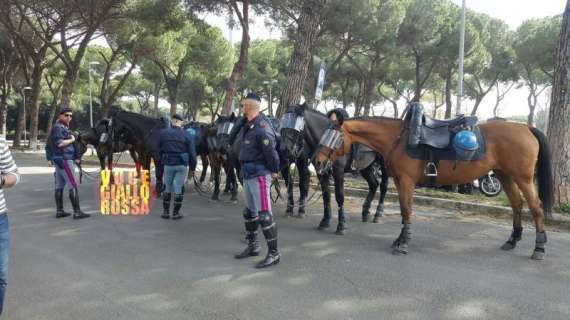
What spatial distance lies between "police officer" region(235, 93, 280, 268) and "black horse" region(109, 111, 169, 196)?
4.95m

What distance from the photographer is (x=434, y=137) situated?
530cm

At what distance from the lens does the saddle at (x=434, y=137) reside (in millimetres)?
5227

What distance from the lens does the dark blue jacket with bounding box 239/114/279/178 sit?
179 inches

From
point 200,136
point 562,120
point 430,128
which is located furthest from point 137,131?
point 562,120

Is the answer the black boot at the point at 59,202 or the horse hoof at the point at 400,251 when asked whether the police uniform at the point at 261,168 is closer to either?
the horse hoof at the point at 400,251

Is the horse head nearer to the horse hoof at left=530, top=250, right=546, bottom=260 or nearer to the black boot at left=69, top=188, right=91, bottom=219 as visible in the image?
the black boot at left=69, top=188, right=91, bottom=219

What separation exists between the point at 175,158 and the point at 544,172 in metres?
5.22

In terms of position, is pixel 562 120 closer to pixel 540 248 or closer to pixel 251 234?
pixel 540 248

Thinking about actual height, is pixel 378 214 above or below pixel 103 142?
below

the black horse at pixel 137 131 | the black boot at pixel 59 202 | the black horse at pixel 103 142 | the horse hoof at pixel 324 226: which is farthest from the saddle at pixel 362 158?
the black horse at pixel 103 142

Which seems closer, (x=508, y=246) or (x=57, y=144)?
(x=508, y=246)

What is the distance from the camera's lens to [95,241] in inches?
222

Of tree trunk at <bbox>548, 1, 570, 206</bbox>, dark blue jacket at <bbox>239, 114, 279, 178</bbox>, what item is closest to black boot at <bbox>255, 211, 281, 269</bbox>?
dark blue jacket at <bbox>239, 114, 279, 178</bbox>

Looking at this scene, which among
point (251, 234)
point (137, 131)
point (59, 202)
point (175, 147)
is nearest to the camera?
Result: point (251, 234)
